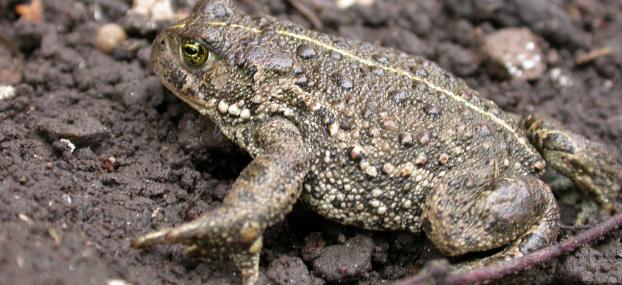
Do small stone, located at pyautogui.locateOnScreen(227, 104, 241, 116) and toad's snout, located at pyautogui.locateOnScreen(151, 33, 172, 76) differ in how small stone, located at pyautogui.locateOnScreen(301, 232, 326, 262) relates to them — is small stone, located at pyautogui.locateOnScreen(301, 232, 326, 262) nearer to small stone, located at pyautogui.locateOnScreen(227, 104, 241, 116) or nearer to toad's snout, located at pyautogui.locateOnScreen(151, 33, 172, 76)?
small stone, located at pyautogui.locateOnScreen(227, 104, 241, 116)

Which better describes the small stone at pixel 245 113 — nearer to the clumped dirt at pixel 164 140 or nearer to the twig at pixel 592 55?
the clumped dirt at pixel 164 140

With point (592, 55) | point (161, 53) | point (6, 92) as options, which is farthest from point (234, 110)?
point (592, 55)

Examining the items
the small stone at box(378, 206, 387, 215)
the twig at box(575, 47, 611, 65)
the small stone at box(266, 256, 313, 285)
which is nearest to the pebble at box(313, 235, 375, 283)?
the small stone at box(266, 256, 313, 285)

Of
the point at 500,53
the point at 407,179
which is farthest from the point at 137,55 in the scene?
the point at 500,53

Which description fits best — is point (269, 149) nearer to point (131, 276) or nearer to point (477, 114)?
point (131, 276)

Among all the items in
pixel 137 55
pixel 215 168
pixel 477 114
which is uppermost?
pixel 477 114
